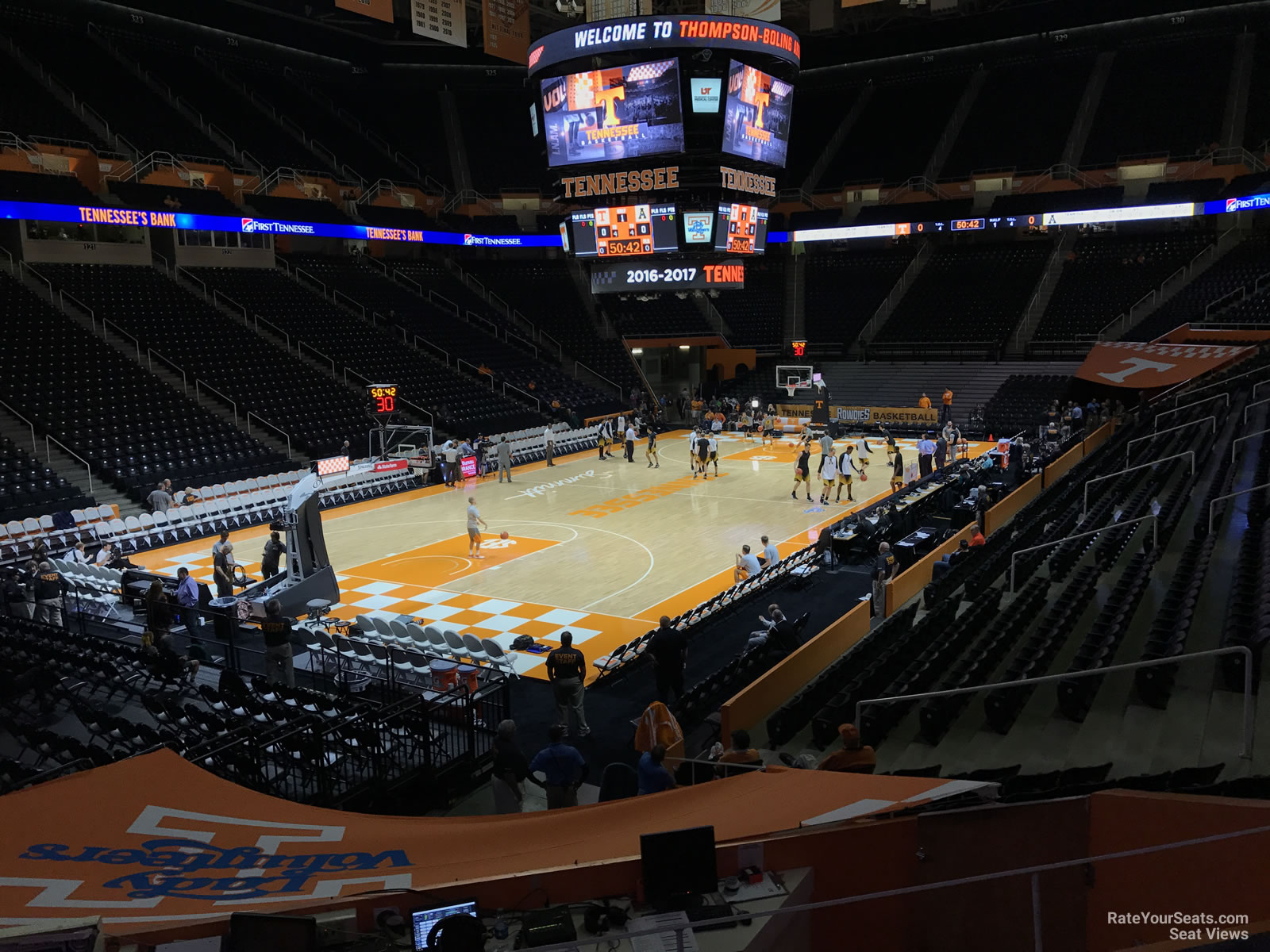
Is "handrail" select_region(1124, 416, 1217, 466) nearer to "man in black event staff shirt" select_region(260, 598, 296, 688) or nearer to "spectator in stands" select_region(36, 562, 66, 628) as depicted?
"man in black event staff shirt" select_region(260, 598, 296, 688)

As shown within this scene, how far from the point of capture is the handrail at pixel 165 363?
28.6m

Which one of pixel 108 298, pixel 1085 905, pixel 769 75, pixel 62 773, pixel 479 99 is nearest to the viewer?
pixel 1085 905

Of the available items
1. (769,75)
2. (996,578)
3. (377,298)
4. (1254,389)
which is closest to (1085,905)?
(996,578)

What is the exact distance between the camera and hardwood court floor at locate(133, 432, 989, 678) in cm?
1542

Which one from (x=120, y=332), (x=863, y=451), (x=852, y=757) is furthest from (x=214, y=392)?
(x=852, y=757)

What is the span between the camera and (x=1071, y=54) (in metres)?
46.3

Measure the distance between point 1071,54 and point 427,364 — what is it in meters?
35.5

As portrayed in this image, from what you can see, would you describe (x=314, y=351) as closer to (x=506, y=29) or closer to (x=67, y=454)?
(x=67, y=454)

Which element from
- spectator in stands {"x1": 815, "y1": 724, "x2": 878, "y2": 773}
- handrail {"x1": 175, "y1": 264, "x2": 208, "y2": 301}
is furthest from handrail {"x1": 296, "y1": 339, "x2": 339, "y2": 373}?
spectator in stands {"x1": 815, "y1": 724, "x2": 878, "y2": 773}

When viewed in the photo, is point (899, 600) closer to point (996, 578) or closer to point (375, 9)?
point (996, 578)

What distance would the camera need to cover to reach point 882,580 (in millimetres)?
14133

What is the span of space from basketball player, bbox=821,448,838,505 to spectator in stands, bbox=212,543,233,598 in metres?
13.7

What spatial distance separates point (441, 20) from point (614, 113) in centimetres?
899

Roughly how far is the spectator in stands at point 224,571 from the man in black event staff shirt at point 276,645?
4.34 meters
